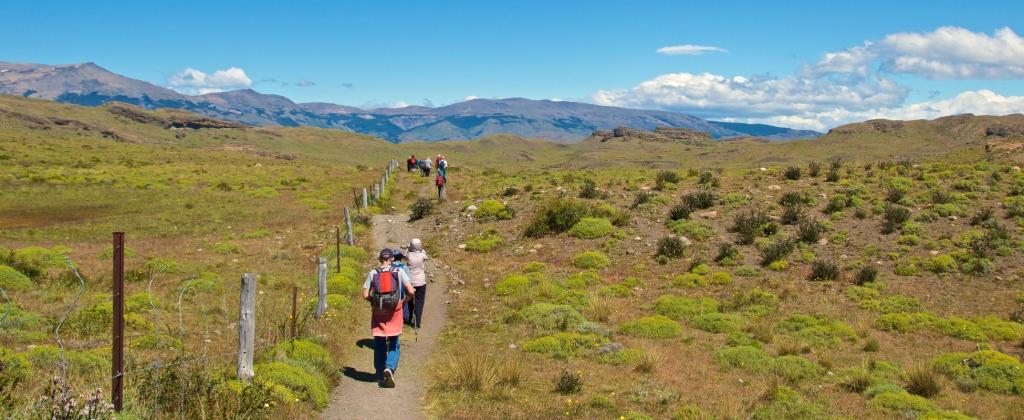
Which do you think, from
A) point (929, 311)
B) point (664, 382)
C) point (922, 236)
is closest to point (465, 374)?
point (664, 382)

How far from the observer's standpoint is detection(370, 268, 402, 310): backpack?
10.7 meters

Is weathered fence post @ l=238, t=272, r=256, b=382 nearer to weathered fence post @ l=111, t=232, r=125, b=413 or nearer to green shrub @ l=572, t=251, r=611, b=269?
weathered fence post @ l=111, t=232, r=125, b=413

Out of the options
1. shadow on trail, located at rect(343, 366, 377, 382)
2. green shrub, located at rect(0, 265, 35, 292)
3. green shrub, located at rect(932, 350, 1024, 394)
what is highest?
green shrub, located at rect(932, 350, 1024, 394)

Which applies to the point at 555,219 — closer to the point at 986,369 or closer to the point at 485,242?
the point at 485,242

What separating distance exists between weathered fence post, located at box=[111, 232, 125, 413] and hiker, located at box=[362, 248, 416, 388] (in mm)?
4047

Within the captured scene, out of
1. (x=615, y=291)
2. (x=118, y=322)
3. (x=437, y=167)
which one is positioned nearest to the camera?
(x=118, y=322)

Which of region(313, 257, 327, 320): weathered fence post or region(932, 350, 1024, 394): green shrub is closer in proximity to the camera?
region(932, 350, 1024, 394): green shrub

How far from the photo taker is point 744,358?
40.3ft

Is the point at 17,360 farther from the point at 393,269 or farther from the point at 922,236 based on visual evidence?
the point at 922,236

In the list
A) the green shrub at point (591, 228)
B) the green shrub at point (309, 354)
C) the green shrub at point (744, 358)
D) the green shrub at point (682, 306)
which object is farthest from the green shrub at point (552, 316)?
the green shrub at point (591, 228)

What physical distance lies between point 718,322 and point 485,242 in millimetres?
11283

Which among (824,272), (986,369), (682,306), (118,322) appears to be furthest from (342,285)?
(986,369)

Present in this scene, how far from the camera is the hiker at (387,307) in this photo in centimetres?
1075

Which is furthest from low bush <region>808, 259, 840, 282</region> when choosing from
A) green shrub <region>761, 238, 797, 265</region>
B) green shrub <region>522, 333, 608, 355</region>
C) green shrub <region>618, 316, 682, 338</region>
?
green shrub <region>522, 333, 608, 355</region>
